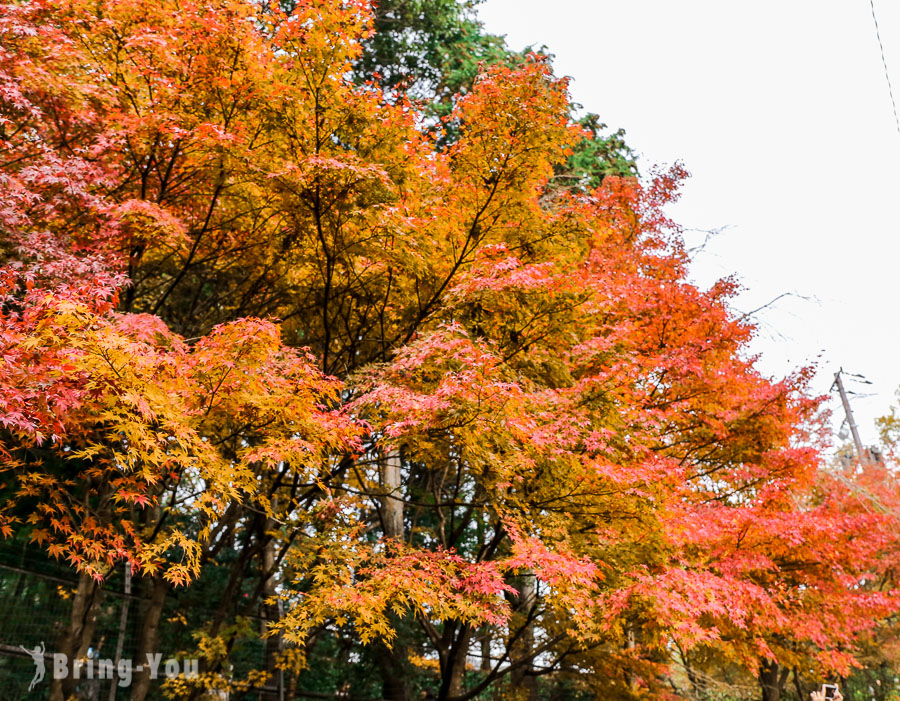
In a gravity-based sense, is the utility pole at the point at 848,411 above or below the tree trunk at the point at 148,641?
A: above

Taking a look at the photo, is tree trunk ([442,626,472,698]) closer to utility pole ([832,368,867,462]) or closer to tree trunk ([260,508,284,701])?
tree trunk ([260,508,284,701])

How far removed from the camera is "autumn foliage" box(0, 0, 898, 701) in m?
4.40

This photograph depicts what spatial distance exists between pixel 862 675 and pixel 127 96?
20960 mm

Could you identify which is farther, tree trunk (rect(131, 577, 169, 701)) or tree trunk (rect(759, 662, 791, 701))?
tree trunk (rect(759, 662, 791, 701))

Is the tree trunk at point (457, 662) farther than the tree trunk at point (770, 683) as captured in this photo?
No

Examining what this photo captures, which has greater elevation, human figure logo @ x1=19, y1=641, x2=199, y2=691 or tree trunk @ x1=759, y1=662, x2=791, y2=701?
human figure logo @ x1=19, y1=641, x2=199, y2=691

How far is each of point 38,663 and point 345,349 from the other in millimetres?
5097

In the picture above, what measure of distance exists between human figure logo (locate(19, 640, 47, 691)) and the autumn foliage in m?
1.48

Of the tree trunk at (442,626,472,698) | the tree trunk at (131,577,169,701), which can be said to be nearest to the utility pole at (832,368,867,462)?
the tree trunk at (442,626,472,698)

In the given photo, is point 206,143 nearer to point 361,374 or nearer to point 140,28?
point 140,28

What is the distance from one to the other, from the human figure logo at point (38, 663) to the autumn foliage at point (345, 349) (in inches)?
58.1

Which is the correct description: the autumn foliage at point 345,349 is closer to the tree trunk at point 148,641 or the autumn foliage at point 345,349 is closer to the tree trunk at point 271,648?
the tree trunk at point 148,641

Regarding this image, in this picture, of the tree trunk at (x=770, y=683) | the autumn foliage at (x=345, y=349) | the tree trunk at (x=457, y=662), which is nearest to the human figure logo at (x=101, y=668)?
the autumn foliage at (x=345, y=349)

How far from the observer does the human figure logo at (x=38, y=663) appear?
704cm
